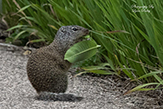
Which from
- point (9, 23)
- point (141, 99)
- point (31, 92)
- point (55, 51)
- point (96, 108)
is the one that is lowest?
point (141, 99)

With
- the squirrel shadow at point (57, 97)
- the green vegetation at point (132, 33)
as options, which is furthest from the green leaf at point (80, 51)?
the squirrel shadow at point (57, 97)

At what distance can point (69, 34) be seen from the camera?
2701mm

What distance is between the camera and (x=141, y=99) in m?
2.52

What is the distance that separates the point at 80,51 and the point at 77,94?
0.42 m

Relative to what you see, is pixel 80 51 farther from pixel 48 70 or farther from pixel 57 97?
pixel 57 97

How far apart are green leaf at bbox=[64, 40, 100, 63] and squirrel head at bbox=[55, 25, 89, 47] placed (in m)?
0.18

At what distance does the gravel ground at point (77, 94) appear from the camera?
229 centimetres

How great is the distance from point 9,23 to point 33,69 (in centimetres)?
204

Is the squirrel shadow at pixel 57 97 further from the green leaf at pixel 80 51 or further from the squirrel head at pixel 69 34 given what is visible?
the squirrel head at pixel 69 34

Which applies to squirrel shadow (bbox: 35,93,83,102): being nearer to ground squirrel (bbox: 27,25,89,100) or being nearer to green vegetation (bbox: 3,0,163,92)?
ground squirrel (bbox: 27,25,89,100)

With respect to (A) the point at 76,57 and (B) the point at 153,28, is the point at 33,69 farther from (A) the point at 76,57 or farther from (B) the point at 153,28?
(B) the point at 153,28

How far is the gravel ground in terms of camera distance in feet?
7.50

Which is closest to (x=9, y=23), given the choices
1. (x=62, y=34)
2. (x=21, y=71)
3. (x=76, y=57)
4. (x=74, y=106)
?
(x=21, y=71)

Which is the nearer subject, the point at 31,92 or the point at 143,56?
the point at 143,56
